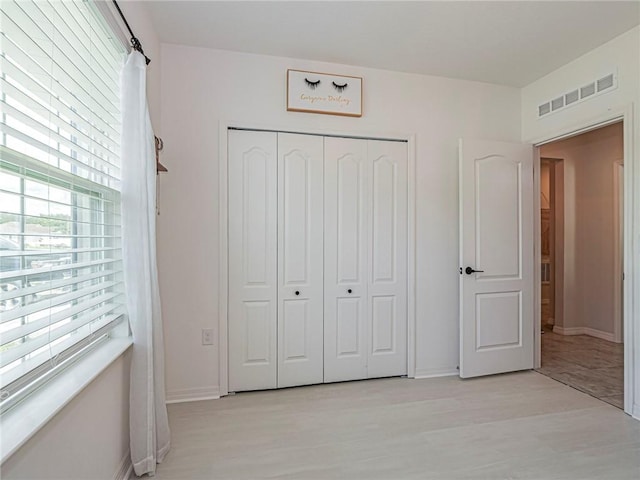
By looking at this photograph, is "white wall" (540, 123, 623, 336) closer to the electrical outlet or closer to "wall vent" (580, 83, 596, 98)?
"wall vent" (580, 83, 596, 98)

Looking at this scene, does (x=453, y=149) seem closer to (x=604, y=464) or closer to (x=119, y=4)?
(x=604, y=464)

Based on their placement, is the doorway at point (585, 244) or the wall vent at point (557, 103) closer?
the wall vent at point (557, 103)

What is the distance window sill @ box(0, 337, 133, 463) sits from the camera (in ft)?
3.03

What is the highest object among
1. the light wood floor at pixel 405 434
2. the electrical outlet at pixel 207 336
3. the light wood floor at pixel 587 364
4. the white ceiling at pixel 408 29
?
the white ceiling at pixel 408 29

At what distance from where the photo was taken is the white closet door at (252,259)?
2.72 meters

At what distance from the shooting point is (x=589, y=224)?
14.7ft

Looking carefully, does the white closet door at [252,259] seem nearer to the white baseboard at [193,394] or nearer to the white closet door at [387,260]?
the white baseboard at [193,394]

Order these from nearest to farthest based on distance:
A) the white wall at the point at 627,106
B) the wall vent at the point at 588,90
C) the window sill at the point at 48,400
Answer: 1. the window sill at the point at 48,400
2. the white wall at the point at 627,106
3. the wall vent at the point at 588,90

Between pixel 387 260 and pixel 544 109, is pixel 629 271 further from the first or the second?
pixel 387 260

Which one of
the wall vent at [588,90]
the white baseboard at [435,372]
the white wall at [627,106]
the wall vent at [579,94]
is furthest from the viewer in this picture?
the white baseboard at [435,372]

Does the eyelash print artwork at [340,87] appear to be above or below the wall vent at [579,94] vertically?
above

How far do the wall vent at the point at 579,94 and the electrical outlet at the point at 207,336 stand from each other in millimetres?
3337

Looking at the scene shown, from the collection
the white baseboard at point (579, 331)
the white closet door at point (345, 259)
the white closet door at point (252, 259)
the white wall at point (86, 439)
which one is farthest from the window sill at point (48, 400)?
the white baseboard at point (579, 331)

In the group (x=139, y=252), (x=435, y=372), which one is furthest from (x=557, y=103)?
(x=139, y=252)
